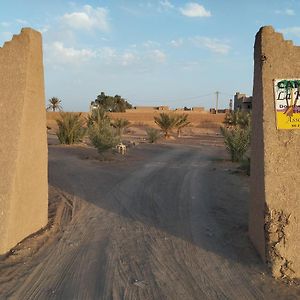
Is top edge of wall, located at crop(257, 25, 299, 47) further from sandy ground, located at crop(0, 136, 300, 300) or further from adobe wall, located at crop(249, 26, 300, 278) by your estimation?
sandy ground, located at crop(0, 136, 300, 300)

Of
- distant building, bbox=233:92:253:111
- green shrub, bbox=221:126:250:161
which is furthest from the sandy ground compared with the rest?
distant building, bbox=233:92:253:111

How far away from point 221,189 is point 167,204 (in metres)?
2.31

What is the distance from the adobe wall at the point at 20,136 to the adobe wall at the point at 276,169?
351cm

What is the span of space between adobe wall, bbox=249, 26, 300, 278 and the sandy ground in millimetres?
359

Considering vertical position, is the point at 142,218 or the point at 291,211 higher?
the point at 291,211

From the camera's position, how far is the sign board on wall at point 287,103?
519cm

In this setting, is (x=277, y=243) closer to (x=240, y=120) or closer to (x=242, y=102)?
(x=240, y=120)

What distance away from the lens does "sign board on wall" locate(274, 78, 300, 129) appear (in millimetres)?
5191

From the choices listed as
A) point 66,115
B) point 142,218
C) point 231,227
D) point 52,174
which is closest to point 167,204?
point 142,218

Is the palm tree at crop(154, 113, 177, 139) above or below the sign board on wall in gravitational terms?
below

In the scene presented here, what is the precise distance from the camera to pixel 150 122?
158 ft

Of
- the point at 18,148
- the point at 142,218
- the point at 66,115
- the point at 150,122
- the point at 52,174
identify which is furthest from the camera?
the point at 150,122

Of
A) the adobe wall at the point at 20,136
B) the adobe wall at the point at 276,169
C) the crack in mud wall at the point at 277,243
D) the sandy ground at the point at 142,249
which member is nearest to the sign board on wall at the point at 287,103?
the adobe wall at the point at 276,169

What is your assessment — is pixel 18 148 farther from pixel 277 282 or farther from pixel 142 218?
pixel 277 282
